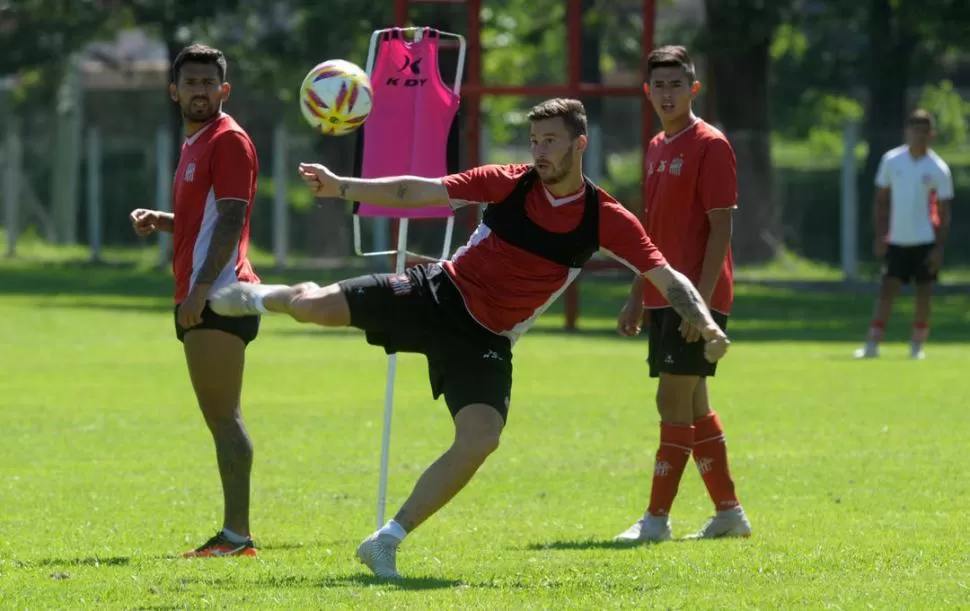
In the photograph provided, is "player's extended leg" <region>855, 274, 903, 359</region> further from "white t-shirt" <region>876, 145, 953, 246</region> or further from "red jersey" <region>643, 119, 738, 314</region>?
"red jersey" <region>643, 119, 738, 314</region>

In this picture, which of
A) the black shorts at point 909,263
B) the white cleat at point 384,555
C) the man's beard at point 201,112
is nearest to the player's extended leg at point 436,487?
the white cleat at point 384,555

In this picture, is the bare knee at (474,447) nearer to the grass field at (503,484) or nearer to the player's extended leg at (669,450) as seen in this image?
the grass field at (503,484)

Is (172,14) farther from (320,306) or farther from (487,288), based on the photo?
(320,306)

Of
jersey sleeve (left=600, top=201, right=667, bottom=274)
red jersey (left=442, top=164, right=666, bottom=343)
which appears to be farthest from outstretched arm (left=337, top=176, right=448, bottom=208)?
jersey sleeve (left=600, top=201, right=667, bottom=274)

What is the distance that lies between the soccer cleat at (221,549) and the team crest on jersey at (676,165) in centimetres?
270

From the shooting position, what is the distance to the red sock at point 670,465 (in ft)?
32.7

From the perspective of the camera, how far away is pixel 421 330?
845 cm

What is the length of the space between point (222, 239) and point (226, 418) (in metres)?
0.92

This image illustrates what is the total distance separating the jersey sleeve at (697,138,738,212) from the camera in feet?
32.0

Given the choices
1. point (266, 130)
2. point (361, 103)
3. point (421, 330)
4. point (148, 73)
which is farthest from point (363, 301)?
point (148, 73)

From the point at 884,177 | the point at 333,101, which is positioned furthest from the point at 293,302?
the point at 884,177

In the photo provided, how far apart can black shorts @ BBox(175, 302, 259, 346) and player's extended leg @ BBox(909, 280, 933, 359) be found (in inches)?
470

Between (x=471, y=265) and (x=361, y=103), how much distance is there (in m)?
Result: 0.96

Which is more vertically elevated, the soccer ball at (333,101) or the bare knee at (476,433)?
the soccer ball at (333,101)
